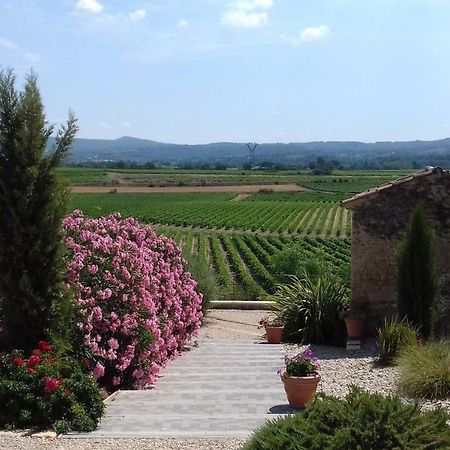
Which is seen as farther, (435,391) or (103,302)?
(103,302)

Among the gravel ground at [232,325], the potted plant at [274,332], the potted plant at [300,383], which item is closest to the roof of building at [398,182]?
the potted plant at [274,332]

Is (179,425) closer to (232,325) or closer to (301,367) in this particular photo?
(301,367)

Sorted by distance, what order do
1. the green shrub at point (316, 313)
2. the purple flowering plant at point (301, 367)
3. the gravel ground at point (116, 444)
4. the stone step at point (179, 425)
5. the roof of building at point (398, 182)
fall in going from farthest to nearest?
1. the green shrub at point (316, 313)
2. the roof of building at point (398, 182)
3. the purple flowering plant at point (301, 367)
4. the stone step at point (179, 425)
5. the gravel ground at point (116, 444)

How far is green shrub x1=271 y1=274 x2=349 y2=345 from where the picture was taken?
13625 millimetres

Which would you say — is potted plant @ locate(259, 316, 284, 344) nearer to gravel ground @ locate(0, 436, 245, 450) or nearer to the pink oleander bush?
the pink oleander bush

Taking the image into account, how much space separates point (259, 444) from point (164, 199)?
333ft

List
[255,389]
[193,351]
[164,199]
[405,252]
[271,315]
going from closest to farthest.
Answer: [255,389], [405,252], [193,351], [271,315], [164,199]

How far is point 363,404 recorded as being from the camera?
4.82 metres

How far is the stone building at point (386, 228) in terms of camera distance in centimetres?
1287

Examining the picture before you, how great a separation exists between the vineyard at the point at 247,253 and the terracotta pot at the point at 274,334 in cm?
860

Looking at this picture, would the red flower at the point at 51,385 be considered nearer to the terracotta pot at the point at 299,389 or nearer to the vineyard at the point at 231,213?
the terracotta pot at the point at 299,389

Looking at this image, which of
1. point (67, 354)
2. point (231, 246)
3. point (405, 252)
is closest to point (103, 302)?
point (67, 354)

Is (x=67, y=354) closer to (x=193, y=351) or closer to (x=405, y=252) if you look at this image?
(x=193, y=351)

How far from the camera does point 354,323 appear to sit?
42.4 ft
